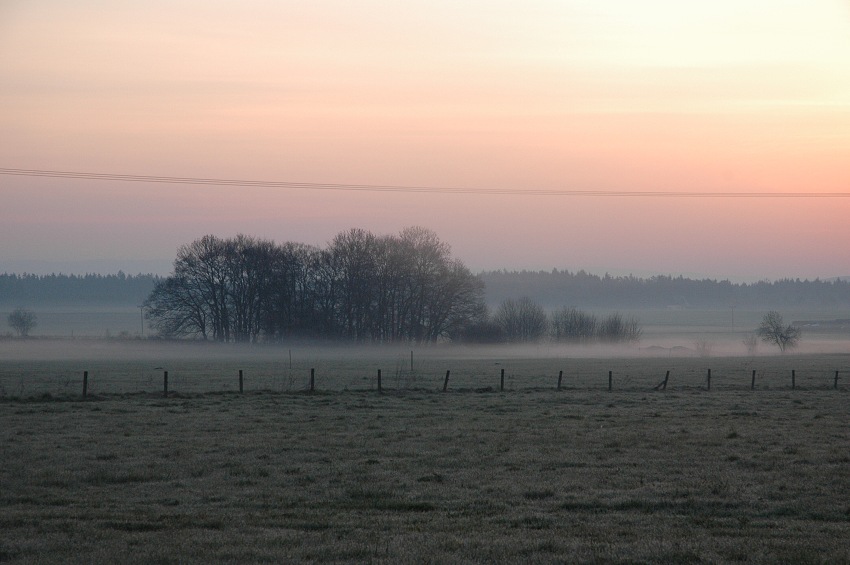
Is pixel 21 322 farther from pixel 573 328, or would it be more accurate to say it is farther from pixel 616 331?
pixel 616 331

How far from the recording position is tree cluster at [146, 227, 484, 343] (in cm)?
9406

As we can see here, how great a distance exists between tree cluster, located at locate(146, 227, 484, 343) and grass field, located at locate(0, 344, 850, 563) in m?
66.3

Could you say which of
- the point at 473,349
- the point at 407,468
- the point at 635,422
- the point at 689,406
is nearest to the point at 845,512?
the point at 407,468

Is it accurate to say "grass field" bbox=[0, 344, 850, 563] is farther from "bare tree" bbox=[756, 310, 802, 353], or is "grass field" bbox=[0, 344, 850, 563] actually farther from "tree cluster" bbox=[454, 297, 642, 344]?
"bare tree" bbox=[756, 310, 802, 353]

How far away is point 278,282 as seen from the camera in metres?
101

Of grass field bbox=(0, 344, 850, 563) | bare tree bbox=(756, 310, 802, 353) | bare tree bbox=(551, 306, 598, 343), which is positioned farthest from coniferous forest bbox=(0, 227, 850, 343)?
grass field bbox=(0, 344, 850, 563)

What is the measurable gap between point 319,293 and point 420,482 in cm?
8785

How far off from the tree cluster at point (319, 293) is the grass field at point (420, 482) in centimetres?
6626

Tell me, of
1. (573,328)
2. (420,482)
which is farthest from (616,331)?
(420,482)

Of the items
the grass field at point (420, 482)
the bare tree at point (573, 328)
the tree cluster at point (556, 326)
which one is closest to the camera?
the grass field at point (420, 482)

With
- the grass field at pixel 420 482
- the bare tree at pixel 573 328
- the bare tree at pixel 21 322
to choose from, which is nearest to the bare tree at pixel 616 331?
the bare tree at pixel 573 328

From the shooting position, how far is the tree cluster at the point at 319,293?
9406cm

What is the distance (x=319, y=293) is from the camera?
3986 inches

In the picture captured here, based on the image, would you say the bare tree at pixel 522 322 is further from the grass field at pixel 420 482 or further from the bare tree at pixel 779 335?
the grass field at pixel 420 482
